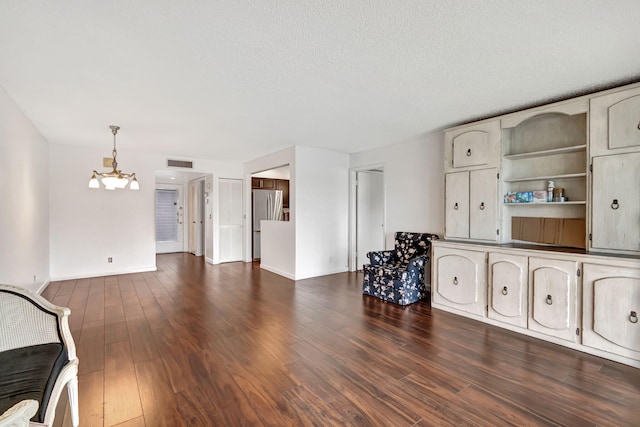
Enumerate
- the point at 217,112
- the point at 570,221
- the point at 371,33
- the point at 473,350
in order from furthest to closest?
1. the point at 217,112
2. the point at 570,221
3. the point at 473,350
4. the point at 371,33

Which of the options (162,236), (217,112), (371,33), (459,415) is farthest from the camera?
(162,236)

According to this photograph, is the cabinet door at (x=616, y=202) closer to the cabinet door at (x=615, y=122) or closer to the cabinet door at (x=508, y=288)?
the cabinet door at (x=615, y=122)

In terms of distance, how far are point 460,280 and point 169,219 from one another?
27.8 feet

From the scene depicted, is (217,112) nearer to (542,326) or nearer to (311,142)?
(311,142)

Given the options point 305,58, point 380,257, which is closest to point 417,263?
point 380,257

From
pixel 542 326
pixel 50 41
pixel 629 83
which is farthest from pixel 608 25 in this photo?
pixel 50 41

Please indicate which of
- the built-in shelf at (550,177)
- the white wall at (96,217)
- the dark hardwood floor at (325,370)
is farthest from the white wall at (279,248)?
the built-in shelf at (550,177)

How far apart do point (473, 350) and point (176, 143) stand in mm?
5264

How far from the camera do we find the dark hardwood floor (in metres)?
1.81

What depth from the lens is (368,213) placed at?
623cm

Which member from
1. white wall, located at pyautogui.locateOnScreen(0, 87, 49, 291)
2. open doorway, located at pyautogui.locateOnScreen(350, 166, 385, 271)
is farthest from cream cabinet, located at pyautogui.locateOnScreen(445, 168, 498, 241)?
white wall, located at pyautogui.locateOnScreen(0, 87, 49, 291)

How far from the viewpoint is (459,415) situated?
179 centimetres

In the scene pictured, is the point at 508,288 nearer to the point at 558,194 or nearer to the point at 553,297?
the point at 553,297

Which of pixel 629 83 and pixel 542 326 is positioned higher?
pixel 629 83
